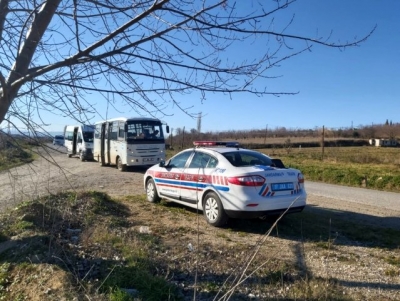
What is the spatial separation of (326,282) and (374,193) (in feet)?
31.7

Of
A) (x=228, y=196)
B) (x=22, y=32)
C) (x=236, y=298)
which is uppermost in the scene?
(x=22, y=32)

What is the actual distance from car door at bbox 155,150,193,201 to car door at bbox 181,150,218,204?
8.3 inches

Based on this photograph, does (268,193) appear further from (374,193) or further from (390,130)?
(390,130)

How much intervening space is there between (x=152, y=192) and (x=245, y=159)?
3373 millimetres

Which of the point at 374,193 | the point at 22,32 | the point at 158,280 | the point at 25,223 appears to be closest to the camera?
the point at 22,32

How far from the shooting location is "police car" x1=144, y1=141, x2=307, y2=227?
24.0ft

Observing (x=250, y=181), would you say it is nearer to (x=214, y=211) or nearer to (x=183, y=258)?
(x=214, y=211)

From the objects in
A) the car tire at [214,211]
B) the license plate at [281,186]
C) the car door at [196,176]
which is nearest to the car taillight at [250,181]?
the license plate at [281,186]

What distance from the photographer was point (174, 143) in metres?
31.0

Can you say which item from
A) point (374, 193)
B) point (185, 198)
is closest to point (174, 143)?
point (374, 193)

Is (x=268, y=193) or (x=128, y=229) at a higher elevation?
(x=268, y=193)

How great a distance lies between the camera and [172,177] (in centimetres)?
961

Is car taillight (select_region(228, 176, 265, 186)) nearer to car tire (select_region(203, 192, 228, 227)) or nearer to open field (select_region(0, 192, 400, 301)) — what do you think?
car tire (select_region(203, 192, 228, 227))

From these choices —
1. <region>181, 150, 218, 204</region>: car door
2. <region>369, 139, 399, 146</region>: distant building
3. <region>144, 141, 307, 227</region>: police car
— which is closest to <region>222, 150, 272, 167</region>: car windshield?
<region>144, 141, 307, 227</region>: police car
